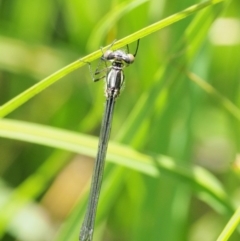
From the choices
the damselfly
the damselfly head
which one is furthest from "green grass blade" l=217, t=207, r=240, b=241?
the damselfly head

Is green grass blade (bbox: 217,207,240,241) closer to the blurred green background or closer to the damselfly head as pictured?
the blurred green background

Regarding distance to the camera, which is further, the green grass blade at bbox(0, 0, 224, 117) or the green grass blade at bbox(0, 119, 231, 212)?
the green grass blade at bbox(0, 119, 231, 212)

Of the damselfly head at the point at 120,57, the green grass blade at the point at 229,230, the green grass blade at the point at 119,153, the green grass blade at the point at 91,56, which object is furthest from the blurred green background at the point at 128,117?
the green grass blade at the point at 229,230

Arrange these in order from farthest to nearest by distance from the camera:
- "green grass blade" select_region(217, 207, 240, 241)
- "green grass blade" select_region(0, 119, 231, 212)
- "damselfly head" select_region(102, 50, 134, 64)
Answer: "damselfly head" select_region(102, 50, 134, 64)
"green grass blade" select_region(0, 119, 231, 212)
"green grass blade" select_region(217, 207, 240, 241)

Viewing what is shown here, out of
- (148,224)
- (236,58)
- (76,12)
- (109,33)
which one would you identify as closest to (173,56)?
(109,33)

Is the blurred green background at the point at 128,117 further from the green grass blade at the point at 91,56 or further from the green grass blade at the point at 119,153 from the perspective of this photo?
the green grass blade at the point at 91,56

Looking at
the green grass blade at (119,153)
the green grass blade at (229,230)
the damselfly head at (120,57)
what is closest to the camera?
the green grass blade at (229,230)
